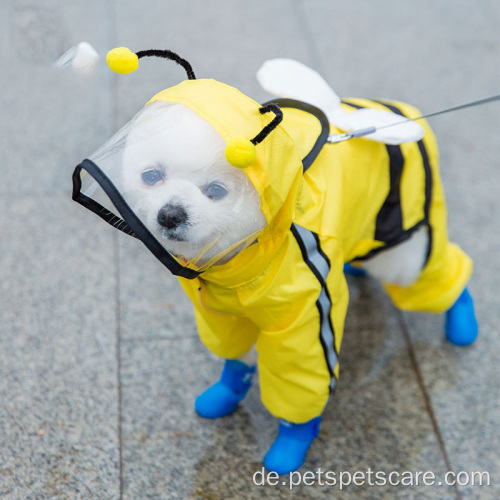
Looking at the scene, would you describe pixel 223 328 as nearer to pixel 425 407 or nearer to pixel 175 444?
pixel 175 444

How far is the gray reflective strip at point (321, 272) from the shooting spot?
1485 millimetres

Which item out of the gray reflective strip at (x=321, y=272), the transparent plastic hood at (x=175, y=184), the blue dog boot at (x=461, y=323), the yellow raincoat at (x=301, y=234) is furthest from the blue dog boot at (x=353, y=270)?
the transparent plastic hood at (x=175, y=184)

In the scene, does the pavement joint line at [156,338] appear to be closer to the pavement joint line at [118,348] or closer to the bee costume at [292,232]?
the pavement joint line at [118,348]

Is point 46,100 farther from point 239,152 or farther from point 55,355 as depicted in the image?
point 239,152

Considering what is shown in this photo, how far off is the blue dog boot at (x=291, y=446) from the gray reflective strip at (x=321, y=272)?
29 cm

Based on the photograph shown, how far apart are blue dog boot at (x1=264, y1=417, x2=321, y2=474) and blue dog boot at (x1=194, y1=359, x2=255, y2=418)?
6.9 inches

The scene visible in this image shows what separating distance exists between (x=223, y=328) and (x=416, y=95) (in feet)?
6.03

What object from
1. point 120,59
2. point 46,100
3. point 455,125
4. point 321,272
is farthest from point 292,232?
point 46,100

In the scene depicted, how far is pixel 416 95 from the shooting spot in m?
3.11

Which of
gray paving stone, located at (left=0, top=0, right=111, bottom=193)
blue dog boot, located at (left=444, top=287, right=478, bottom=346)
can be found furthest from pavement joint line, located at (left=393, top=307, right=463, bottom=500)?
gray paving stone, located at (left=0, top=0, right=111, bottom=193)

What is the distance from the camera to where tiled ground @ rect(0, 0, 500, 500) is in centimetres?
191

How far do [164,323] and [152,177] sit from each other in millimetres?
1047

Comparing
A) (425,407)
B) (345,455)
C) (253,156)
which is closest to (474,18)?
(425,407)

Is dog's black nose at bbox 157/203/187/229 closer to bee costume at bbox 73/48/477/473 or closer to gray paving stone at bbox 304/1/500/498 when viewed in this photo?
bee costume at bbox 73/48/477/473
